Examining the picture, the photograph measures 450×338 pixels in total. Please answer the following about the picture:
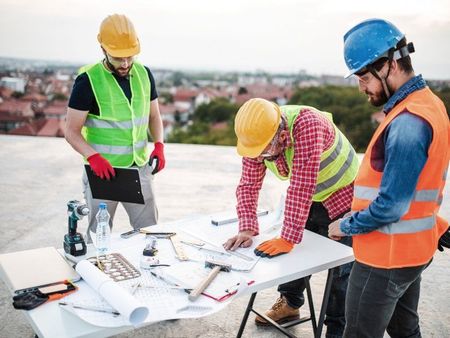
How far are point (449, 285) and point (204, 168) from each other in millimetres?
4418

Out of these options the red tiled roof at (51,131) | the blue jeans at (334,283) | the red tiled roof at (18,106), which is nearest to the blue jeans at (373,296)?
the blue jeans at (334,283)

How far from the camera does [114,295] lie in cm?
157

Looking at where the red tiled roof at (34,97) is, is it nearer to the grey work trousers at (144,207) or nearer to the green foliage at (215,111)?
the green foliage at (215,111)

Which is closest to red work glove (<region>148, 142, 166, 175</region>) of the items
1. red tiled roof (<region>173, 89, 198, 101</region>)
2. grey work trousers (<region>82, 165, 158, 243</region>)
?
grey work trousers (<region>82, 165, 158, 243</region>)

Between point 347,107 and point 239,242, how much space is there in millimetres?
26009

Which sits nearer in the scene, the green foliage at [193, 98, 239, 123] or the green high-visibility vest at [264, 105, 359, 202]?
the green high-visibility vest at [264, 105, 359, 202]

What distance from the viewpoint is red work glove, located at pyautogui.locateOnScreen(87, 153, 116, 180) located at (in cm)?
265

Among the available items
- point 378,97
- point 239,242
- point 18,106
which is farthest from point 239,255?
point 18,106

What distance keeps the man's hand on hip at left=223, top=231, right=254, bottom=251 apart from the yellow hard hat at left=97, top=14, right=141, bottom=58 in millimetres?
1276

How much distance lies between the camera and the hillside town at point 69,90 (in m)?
14.3

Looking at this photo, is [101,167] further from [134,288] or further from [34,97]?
[34,97]

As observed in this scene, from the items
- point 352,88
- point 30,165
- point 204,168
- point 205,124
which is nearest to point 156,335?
point 204,168

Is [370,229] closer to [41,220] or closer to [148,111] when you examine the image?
[148,111]

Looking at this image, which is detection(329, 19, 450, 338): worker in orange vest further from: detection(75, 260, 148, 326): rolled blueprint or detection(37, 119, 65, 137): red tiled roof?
detection(37, 119, 65, 137): red tiled roof
